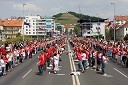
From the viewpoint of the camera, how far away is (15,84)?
19219mm

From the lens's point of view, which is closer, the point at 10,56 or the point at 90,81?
the point at 90,81

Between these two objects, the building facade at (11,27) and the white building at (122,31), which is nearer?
the white building at (122,31)

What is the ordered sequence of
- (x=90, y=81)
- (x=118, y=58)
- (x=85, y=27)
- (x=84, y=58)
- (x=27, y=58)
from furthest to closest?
(x=85, y=27) < (x=27, y=58) < (x=118, y=58) < (x=84, y=58) < (x=90, y=81)

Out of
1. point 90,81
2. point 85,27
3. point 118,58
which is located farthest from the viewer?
point 85,27

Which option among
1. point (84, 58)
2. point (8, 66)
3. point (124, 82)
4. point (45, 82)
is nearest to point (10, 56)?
point (8, 66)

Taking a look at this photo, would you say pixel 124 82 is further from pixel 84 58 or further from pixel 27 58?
pixel 27 58

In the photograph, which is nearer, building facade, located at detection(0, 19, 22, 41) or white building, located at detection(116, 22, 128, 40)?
white building, located at detection(116, 22, 128, 40)

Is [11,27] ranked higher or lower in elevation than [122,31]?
higher

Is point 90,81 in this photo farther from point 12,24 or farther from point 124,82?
point 12,24

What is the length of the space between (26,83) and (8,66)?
8329 mm

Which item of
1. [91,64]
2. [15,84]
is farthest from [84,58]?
[15,84]

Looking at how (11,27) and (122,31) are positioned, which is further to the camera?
(11,27)

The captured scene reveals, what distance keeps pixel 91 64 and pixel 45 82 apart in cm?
1135

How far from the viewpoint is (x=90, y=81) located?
2061 cm
